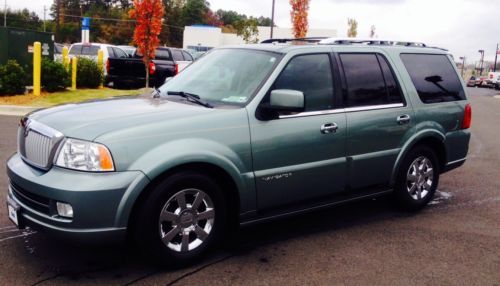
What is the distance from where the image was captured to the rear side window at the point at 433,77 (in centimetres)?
571

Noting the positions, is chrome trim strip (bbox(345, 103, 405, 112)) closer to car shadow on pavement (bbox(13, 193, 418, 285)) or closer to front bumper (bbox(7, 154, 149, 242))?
car shadow on pavement (bbox(13, 193, 418, 285))

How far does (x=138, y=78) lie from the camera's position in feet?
65.9

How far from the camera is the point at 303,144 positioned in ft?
14.9

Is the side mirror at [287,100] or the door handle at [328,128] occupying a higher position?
the side mirror at [287,100]

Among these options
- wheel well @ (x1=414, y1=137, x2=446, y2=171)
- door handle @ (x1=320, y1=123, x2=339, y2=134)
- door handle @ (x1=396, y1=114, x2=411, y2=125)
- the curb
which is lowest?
the curb

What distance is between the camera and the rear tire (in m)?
5.58

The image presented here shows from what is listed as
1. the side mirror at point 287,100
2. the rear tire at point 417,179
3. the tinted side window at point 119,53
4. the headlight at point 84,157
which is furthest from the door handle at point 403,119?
the tinted side window at point 119,53

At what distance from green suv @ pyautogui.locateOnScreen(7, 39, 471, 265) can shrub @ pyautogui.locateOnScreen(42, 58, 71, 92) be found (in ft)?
38.5

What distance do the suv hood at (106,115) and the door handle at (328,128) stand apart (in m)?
1.02

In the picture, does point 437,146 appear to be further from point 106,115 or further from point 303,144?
point 106,115

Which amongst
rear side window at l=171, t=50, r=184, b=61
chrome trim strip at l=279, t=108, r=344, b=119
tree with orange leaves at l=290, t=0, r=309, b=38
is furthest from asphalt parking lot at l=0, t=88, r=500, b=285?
tree with orange leaves at l=290, t=0, r=309, b=38

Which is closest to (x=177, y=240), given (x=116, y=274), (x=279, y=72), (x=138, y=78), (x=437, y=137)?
(x=116, y=274)

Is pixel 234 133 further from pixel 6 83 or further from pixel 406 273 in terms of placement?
pixel 6 83

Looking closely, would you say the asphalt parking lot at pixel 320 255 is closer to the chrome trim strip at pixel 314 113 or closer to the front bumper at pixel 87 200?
the front bumper at pixel 87 200
